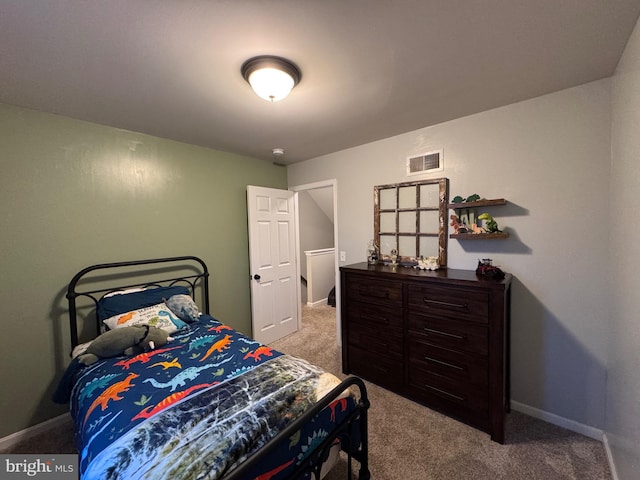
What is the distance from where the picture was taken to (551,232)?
1909mm

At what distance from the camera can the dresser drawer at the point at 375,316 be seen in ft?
7.47

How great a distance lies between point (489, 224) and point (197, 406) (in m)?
2.30

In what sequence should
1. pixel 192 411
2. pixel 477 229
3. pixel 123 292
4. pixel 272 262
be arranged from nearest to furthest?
pixel 192 411, pixel 477 229, pixel 123 292, pixel 272 262

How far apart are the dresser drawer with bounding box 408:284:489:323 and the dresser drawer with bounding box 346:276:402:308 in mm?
127

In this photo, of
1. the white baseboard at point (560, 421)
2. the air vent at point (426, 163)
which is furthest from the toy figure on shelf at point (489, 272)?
the white baseboard at point (560, 421)

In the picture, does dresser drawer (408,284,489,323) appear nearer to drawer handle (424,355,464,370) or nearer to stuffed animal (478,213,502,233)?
drawer handle (424,355,464,370)

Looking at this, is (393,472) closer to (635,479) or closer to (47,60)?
(635,479)

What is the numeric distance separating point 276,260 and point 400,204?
178 centimetres

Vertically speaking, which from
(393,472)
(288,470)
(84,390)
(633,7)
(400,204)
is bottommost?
(393,472)

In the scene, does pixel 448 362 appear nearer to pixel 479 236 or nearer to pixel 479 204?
pixel 479 236

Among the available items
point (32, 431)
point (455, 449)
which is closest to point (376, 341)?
point (455, 449)

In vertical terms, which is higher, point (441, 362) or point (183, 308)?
point (183, 308)

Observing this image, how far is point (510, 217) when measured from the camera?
6.77ft

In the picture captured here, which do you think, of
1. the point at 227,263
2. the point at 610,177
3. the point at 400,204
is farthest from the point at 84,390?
the point at 610,177
